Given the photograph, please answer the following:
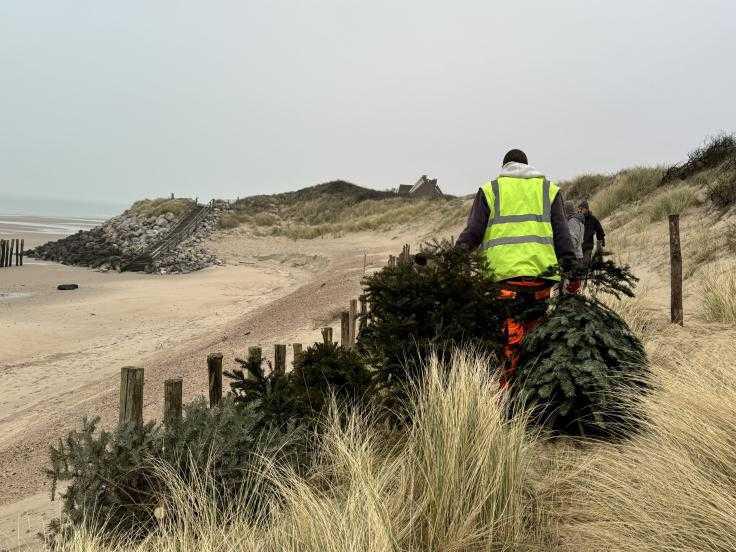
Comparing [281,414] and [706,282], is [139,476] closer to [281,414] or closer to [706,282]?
[281,414]

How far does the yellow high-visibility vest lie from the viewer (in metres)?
4.10

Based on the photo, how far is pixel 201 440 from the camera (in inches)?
124

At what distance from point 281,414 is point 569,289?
238 cm

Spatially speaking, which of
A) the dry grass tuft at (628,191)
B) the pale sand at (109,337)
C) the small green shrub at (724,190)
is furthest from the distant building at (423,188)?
the small green shrub at (724,190)

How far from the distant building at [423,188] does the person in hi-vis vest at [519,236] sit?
4563 centimetres

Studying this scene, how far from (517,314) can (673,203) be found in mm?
11619

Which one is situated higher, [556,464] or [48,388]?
[556,464]

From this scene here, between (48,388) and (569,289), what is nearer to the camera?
(569,289)

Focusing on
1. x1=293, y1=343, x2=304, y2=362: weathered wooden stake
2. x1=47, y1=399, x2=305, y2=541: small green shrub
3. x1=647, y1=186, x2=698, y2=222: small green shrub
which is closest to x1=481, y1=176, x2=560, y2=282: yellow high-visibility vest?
x1=293, y1=343, x2=304, y2=362: weathered wooden stake

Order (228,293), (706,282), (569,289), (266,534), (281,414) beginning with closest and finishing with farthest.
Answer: (266,534), (281,414), (569,289), (706,282), (228,293)

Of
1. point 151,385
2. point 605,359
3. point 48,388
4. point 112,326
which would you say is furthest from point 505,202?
point 112,326

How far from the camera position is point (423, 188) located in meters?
51.4

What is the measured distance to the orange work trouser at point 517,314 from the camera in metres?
4.09

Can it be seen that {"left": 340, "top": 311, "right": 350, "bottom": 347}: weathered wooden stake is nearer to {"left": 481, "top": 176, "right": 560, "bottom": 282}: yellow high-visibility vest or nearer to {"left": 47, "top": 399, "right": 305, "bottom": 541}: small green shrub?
{"left": 481, "top": 176, "right": 560, "bottom": 282}: yellow high-visibility vest
